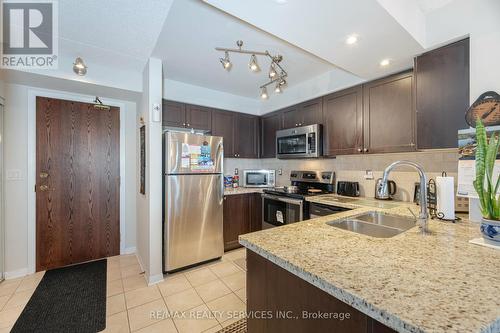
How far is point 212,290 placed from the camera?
2.22m

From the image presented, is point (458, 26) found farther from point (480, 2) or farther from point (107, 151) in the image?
point (107, 151)

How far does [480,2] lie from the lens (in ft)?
4.93

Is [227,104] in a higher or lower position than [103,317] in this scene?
higher

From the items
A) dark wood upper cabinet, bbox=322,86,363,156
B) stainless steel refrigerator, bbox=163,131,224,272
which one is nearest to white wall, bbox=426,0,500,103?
dark wood upper cabinet, bbox=322,86,363,156

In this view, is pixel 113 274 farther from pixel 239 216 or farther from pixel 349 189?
pixel 349 189

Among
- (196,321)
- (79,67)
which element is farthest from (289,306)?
(79,67)

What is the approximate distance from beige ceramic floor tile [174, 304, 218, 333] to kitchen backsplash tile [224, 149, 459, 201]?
2228 mm

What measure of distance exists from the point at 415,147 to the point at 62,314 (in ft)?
11.5

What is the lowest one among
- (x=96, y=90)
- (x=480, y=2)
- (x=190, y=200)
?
(x=190, y=200)

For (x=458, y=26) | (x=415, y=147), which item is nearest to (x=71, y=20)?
(x=458, y=26)

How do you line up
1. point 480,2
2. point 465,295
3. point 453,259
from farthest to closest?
1. point 480,2
2. point 453,259
3. point 465,295

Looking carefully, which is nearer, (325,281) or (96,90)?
(325,281)
